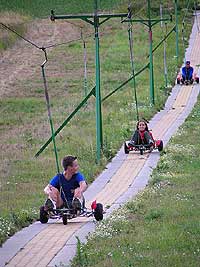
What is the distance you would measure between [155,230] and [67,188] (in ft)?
7.90

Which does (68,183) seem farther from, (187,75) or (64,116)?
(187,75)

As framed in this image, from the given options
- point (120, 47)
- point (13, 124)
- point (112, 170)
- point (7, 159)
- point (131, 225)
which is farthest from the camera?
point (120, 47)

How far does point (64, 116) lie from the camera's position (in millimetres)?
27828

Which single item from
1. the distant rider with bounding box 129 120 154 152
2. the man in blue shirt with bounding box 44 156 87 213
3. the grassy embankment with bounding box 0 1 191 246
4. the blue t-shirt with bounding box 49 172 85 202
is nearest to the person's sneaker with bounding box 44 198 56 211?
the man in blue shirt with bounding box 44 156 87 213

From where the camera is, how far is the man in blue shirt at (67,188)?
43.2ft

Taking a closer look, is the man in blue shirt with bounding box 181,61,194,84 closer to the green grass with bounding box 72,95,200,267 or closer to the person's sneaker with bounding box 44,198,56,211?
the green grass with bounding box 72,95,200,267

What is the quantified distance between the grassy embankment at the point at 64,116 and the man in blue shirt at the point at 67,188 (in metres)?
0.60

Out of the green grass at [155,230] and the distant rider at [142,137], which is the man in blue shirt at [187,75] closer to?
the distant rider at [142,137]

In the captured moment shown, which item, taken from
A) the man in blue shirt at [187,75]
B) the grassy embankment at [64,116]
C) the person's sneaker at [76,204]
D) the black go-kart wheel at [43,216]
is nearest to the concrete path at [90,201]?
the black go-kart wheel at [43,216]

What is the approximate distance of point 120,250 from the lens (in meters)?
10.2

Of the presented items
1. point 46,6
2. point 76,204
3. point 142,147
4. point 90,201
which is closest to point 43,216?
point 76,204

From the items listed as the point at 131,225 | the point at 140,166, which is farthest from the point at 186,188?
the point at 140,166

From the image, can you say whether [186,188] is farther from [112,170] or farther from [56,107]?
[56,107]

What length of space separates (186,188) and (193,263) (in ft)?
18.9
